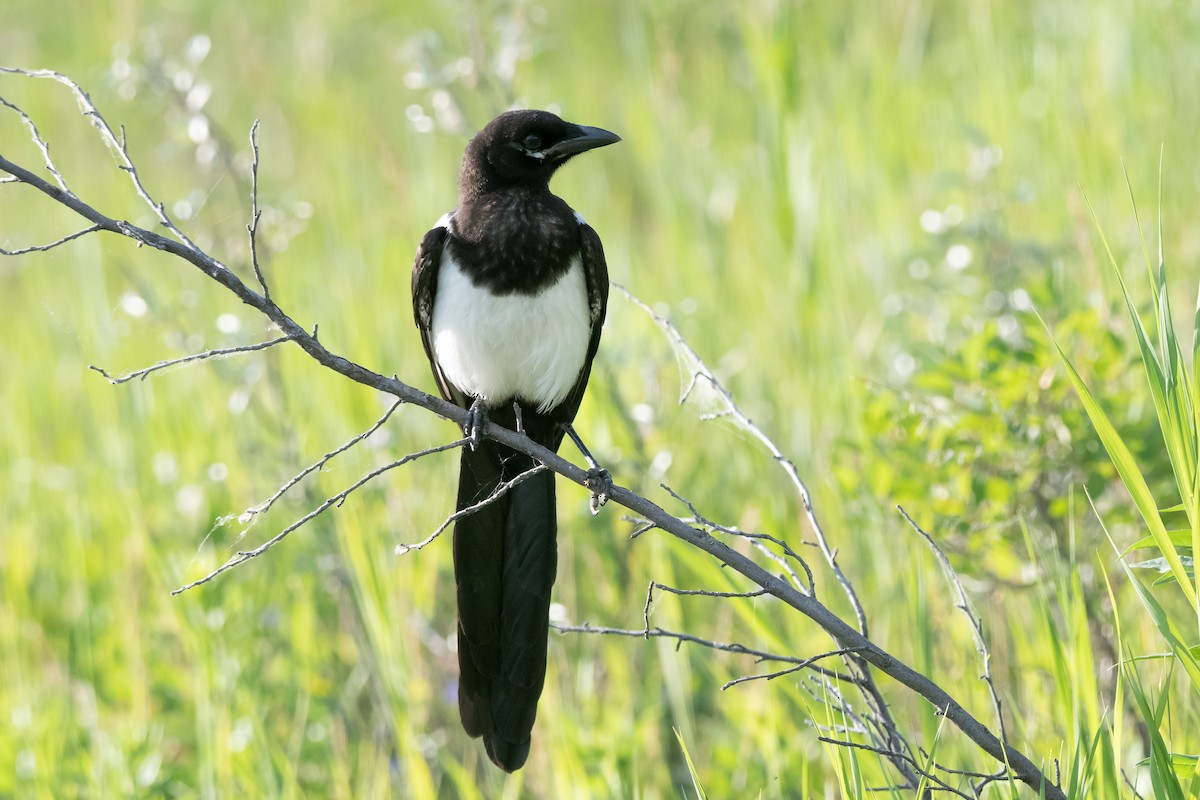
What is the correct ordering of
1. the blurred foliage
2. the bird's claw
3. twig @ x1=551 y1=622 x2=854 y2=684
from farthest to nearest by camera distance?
the blurred foliage < the bird's claw < twig @ x1=551 y1=622 x2=854 y2=684

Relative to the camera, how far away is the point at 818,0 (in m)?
6.07

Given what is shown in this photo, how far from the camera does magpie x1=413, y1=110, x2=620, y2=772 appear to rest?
8.83ft

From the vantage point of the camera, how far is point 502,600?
2789mm

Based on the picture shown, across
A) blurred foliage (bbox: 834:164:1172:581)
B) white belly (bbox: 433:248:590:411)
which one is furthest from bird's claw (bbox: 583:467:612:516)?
blurred foliage (bbox: 834:164:1172:581)

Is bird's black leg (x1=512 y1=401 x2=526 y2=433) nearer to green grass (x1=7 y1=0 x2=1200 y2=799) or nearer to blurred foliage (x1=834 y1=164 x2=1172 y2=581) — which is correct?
green grass (x1=7 y1=0 x2=1200 y2=799)

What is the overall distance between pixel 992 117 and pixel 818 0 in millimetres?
1522

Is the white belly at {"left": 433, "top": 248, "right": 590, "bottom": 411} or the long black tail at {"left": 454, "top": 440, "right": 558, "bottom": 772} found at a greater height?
the white belly at {"left": 433, "top": 248, "right": 590, "bottom": 411}

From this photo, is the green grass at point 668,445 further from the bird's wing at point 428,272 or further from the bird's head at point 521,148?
the bird's wing at point 428,272

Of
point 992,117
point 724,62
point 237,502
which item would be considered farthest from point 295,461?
point 724,62

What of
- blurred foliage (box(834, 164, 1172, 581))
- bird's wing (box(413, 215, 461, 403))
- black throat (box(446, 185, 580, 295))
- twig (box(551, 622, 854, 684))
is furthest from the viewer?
bird's wing (box(413, 215, 461, 403))

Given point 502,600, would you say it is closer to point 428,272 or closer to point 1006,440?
point 428,272

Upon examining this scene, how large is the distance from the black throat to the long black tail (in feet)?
1.32

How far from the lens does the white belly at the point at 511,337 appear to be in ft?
9.84

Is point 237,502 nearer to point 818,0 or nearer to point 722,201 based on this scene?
point 722,201
